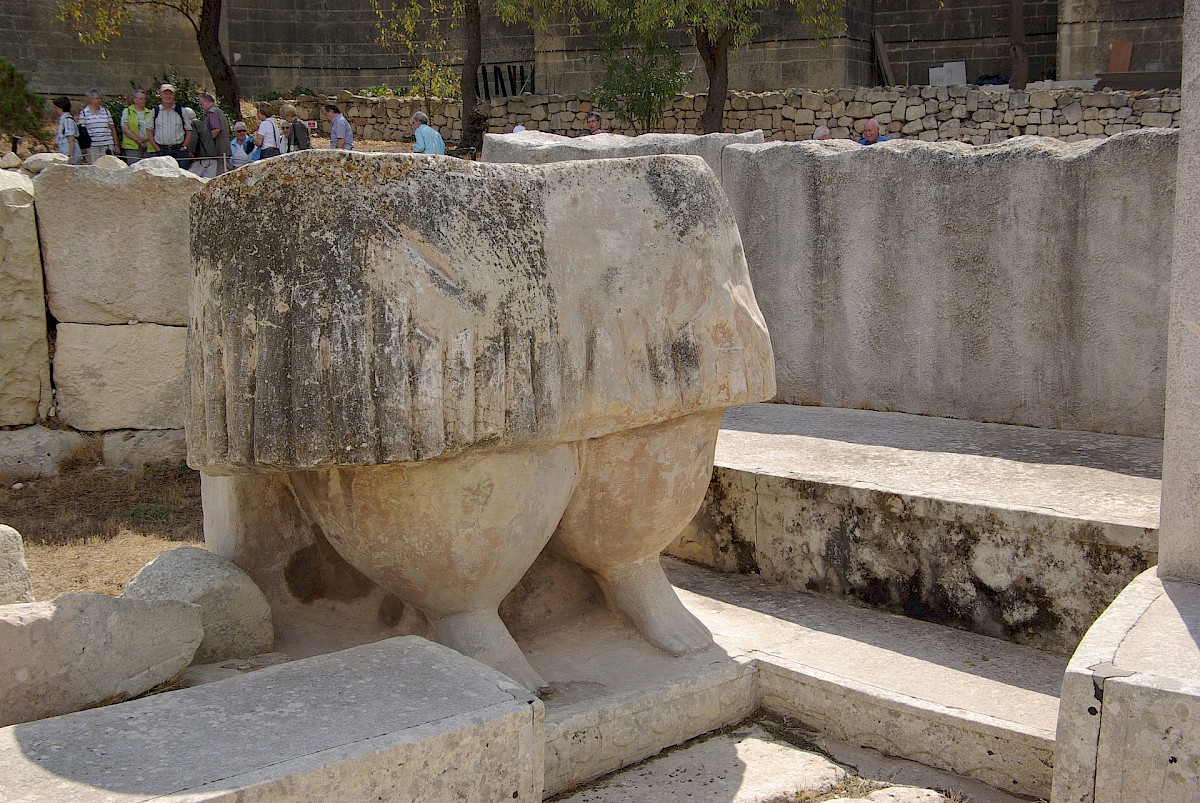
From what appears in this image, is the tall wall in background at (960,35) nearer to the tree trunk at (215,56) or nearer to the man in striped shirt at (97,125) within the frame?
the tree trunk at (215,56)

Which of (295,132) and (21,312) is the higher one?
(295,132)

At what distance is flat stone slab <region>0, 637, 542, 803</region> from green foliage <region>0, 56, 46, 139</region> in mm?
12627

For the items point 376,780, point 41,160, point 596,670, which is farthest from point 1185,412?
point 41,160

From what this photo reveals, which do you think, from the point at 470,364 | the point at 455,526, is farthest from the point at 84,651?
the point at 470,364

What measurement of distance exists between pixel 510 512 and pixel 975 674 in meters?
1.29

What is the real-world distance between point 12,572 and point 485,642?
122 cm

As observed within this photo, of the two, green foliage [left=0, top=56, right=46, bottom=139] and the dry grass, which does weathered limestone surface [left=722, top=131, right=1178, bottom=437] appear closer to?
the dry grass

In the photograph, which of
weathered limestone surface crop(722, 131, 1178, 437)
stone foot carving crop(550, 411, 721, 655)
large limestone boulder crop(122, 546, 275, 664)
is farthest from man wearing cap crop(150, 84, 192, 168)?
stone foot carving crop(550, 411, 721, 655)

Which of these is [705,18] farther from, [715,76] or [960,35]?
[960,35]

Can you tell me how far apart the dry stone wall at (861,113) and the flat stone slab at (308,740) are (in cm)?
1432

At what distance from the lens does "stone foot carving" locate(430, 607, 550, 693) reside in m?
2.58

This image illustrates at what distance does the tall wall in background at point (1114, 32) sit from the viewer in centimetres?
1872

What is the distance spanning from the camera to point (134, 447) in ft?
20.2

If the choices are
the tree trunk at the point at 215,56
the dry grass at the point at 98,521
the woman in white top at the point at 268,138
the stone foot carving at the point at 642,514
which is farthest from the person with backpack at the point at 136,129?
the stone foot carving at the point at 642,514
